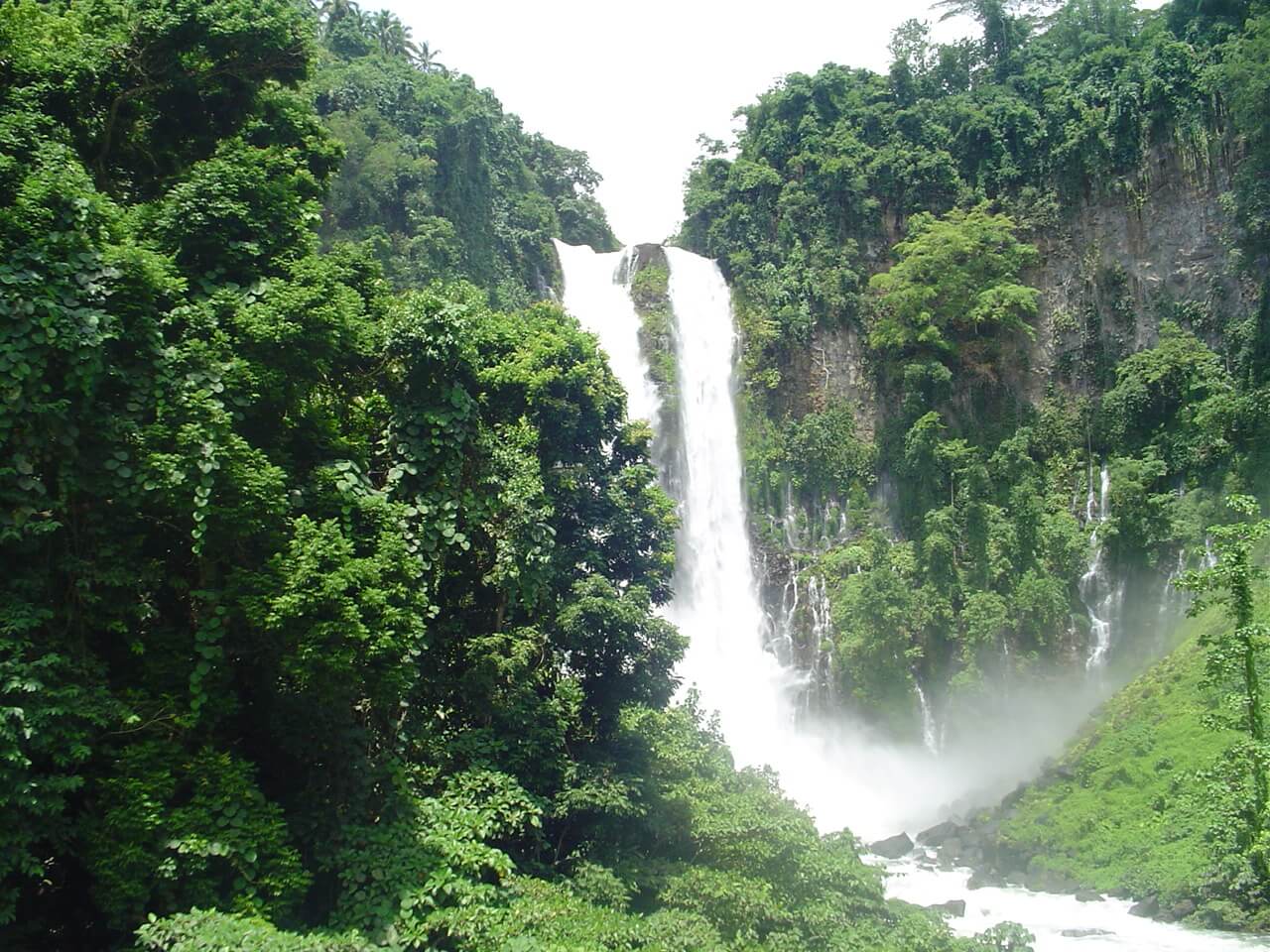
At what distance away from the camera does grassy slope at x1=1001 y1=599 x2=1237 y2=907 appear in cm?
1430

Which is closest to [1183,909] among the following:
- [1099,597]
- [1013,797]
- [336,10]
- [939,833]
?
[1013,797]

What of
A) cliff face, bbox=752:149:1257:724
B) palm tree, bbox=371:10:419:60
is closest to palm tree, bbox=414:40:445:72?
palm tree, bbox=371:10:419:60

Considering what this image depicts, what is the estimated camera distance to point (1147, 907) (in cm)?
1360

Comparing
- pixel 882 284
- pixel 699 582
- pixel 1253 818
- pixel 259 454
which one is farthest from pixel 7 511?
pixel 882 284

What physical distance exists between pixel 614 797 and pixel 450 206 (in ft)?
68.8

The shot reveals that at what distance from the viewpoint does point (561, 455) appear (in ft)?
39.4

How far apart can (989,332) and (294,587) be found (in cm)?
2121

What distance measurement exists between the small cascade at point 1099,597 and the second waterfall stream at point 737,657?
5.47 feet

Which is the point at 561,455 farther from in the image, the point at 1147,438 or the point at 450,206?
the point at 450,206

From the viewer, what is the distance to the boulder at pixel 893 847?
57.6ft

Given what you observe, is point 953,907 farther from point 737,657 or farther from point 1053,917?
point 737,657

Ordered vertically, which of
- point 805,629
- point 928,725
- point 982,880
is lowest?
point 982,880

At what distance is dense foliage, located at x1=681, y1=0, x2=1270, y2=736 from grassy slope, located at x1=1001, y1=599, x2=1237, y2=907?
282cm

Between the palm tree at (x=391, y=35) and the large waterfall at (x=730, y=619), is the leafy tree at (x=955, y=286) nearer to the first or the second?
the large waterfall at (x=730, y=619)
